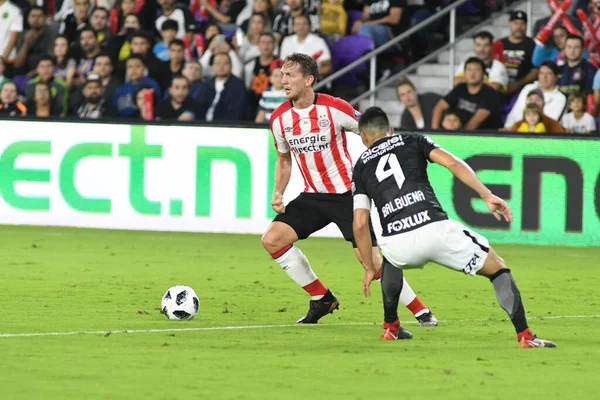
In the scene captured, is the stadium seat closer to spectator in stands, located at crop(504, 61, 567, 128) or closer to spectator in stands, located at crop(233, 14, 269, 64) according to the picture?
spectator in stands, located at crop(233, 14, 269, 64)

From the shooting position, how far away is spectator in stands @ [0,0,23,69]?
2175cm

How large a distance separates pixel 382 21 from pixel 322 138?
965 cm

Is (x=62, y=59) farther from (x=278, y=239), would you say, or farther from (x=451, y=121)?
(x=278, y=239)

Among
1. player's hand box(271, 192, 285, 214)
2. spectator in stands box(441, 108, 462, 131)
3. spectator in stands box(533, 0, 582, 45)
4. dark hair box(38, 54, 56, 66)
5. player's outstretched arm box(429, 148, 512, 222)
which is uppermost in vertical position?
spectator in stands box(533, 0, 582, 45)

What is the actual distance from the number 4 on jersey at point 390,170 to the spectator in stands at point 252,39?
37.6 ft

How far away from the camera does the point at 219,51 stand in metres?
19.2

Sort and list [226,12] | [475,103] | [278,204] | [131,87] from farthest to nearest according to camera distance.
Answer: [226,12], [131,87], [475,103], [278,204]

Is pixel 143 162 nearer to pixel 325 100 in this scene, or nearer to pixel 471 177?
pixel 325 100

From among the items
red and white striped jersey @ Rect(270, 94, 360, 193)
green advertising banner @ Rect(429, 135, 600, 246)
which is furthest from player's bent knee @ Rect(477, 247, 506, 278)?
green advertising banner @ Rect(429, 135, 600, 246)

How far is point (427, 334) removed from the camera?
29.3ft

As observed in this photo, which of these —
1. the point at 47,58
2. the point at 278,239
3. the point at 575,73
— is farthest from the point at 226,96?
the point at 278,239

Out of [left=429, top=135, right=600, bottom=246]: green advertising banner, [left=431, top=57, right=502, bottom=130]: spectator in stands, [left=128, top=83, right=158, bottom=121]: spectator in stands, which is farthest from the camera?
[left=128, top=83, right=158, bottom=121]: spectator in stands

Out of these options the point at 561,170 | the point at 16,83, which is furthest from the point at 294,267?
the point at 16,83

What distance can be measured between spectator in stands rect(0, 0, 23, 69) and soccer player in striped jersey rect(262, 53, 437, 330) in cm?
1281
